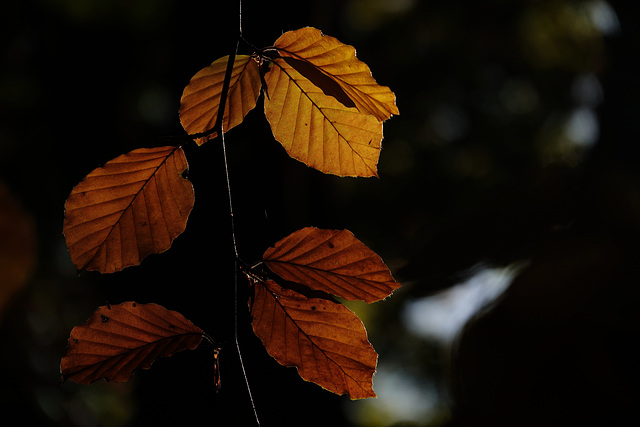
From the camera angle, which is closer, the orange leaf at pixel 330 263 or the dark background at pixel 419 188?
the orange leaf at pixel 330 263

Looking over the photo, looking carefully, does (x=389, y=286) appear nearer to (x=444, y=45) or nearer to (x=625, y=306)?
(x=625, y=306)

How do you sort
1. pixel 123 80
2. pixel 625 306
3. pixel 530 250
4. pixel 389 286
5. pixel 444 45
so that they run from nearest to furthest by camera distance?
pixel 389 286, pixel 625 306, pixel 123 80, pixel 530 250, pixel 444 45

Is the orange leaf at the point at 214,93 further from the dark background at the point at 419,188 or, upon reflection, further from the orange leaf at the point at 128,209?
the dark background at the point at 419,188

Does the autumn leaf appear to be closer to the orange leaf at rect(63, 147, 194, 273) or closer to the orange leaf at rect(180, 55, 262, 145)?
the orange leaf at rect(180, 55, 262, 145)

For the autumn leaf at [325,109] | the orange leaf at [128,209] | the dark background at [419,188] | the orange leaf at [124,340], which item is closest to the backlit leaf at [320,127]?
the autumn leaf at [325,109]

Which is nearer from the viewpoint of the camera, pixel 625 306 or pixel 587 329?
pixel 625 306

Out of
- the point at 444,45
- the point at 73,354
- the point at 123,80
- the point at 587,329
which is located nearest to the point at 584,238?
the point at 587,329

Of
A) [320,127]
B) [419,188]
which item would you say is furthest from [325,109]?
[419,188]
